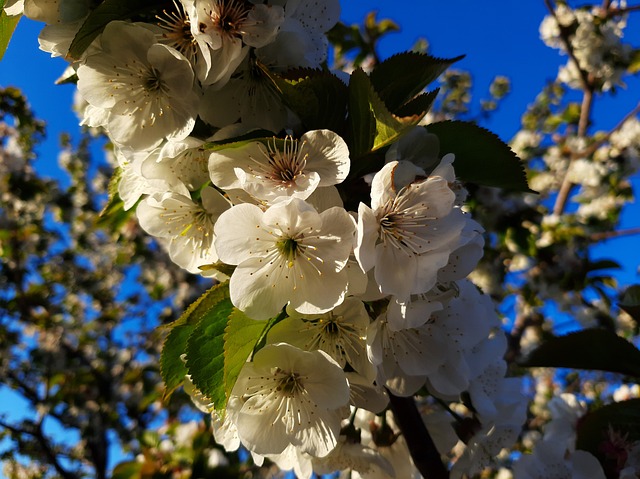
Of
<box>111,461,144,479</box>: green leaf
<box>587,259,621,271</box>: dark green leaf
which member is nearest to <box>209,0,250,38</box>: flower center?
<box>111,461,144,479</box>: green leaf

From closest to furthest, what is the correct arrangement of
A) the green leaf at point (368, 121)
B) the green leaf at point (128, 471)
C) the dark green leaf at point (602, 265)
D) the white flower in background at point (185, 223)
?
the green leaf at point (368, 121), the white flower in background at point (185, 223), the green leaf at point (128, 471), the dark green leaf at point (602, 265)

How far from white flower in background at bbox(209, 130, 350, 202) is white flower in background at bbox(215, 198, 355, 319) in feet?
0.16

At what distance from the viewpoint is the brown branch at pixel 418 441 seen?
0.96 metres

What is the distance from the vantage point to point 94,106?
0.86 meters

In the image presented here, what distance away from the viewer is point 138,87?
2.88 feet

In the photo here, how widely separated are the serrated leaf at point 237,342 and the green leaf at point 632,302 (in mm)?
936

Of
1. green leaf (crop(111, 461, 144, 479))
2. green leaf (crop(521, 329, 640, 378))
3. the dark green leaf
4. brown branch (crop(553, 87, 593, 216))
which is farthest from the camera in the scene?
brown branch (crop(553, 87, 593, 216))

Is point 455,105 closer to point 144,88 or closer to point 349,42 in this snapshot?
point 349,42

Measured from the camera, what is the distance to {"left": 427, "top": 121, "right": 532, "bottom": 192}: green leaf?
81cm

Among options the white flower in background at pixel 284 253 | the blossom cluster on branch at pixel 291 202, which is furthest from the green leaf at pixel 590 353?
the white flower in background at pixel 284 253

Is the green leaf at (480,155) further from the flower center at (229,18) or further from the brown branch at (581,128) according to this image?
the brown branch at (581,128)

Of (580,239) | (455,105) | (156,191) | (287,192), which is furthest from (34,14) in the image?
(455,105)

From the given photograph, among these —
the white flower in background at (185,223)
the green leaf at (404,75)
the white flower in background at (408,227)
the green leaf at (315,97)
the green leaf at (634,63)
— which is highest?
the green leaf at (634,63)

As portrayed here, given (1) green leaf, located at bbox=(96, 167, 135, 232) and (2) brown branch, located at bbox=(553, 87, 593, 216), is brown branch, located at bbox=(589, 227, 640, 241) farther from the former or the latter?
(1) green leaf, located at bbox=(96, 167, 135, 232)
